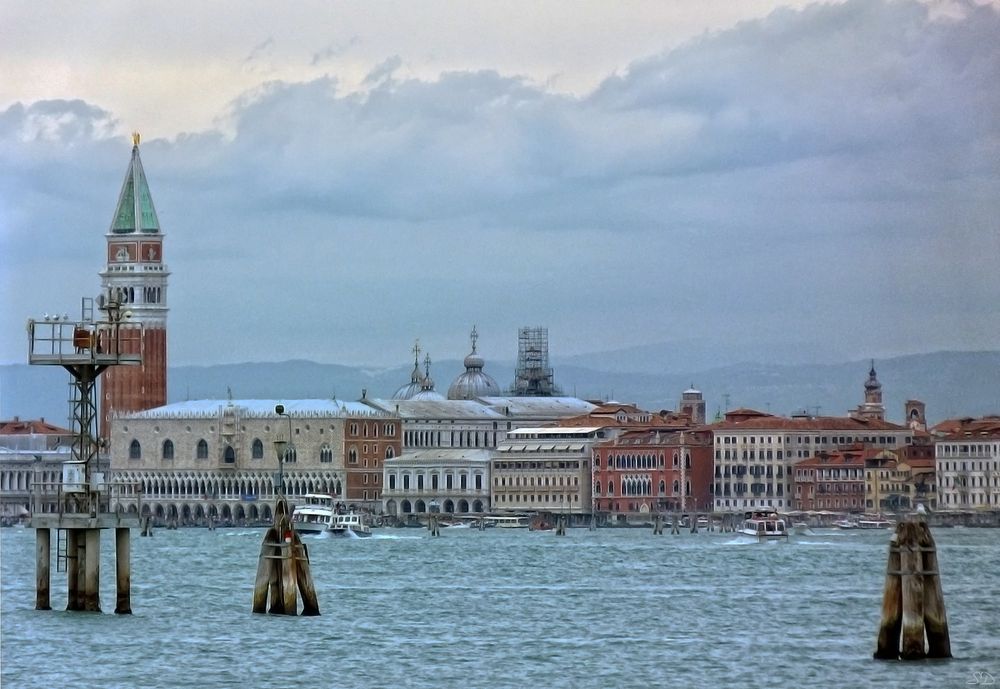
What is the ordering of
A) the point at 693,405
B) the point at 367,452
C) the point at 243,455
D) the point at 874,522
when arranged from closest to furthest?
the point at 874,522, the point at 367,452, the point at 243,455, the point at 693,405

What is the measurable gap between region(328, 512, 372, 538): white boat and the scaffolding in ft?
176

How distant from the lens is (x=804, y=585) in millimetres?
67625

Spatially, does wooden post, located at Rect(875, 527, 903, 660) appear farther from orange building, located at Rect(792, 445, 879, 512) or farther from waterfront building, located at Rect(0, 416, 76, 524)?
waterfront building, located at Rect(0, 416, 76, 524)

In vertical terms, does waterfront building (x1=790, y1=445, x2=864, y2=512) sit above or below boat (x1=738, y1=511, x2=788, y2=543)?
above

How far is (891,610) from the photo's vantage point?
40281mm

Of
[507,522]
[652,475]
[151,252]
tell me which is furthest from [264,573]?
[151,252]

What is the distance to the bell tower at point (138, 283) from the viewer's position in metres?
160

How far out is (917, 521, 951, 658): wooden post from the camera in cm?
3903

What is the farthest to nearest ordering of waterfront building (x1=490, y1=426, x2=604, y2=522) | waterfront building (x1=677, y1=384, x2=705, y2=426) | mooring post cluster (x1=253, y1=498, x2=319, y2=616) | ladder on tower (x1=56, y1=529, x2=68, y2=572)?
waterfront building (x1=677, y1=384, x2=705, y2=426) < waterfront building (x1=490, y1=426, x2=604, y2=522) < ladder on tower (x1=56, y1=529, x2=68, y2=572) < mooring post cluster (x1=253, y1=498, x2=319, y2=616)

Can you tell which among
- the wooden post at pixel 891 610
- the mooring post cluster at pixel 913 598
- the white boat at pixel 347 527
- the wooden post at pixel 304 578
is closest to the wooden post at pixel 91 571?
the wooden post at pixel 304 578

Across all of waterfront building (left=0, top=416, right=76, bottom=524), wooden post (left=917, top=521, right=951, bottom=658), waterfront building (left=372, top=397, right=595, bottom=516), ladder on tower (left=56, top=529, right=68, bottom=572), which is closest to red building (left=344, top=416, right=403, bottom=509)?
waterfront building (left=372, top=397, right=595, bottom=516)

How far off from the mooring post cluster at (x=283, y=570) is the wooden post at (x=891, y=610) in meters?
9.39

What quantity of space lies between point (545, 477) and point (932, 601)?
107m

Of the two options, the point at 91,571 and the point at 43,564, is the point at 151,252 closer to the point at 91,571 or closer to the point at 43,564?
the point at 43,564
